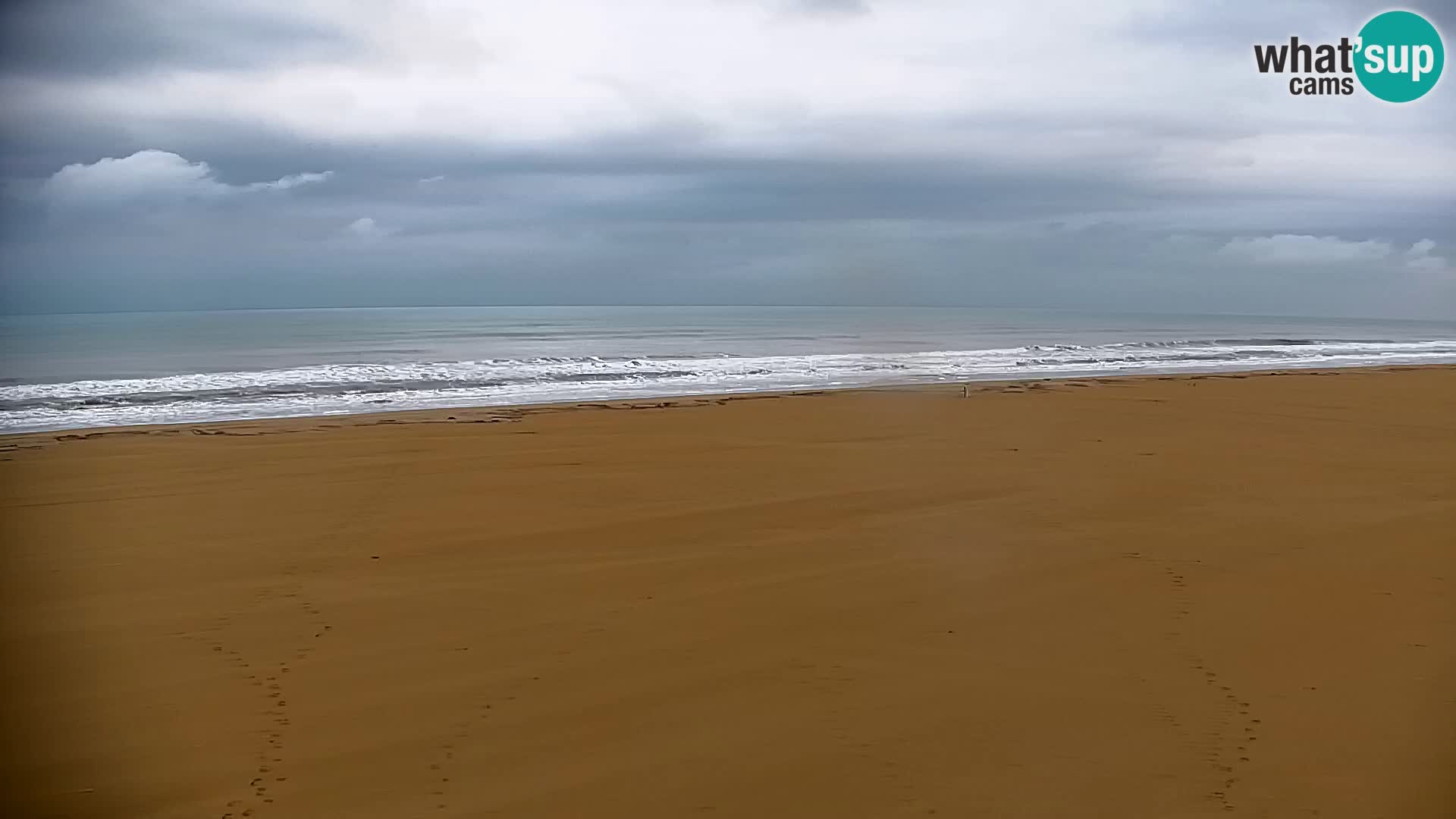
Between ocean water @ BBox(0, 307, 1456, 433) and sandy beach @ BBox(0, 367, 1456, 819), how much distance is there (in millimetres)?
1397

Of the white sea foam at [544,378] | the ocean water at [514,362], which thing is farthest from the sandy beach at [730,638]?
the white sea foam at [544,378]

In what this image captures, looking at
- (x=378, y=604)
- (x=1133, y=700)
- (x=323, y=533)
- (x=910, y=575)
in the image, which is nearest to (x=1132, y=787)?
(x=1133, y=700)

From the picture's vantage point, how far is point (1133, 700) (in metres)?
2.85

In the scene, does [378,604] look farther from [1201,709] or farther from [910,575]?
[1201,709]

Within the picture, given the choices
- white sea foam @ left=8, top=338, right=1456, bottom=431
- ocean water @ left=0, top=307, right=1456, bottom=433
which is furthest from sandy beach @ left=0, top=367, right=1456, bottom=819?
white sea foam @ left=8, top=338, right=1456, bottom=431

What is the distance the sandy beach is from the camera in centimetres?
246

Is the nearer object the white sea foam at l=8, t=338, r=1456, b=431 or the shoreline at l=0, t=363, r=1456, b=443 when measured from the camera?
the shoreline at l=0, t=363, r=1456, b=443

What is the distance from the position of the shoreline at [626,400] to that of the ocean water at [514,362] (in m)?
0.42

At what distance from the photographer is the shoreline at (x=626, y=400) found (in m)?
8.67

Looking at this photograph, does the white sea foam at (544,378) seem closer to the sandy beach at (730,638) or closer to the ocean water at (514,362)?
the ocean water at (514,362)

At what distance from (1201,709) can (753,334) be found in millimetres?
28624

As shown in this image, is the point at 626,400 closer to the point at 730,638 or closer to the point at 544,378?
the point at 544,378

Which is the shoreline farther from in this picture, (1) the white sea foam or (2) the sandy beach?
(2) the sandy beach

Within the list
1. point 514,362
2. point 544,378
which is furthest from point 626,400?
point 514,362
